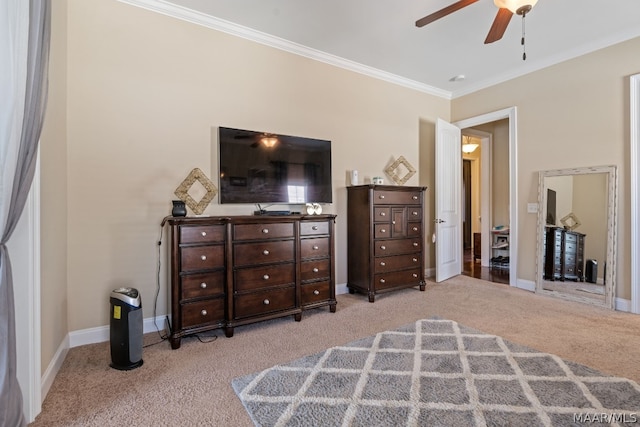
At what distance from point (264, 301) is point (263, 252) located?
0.43m

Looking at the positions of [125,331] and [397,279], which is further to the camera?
[397,279]

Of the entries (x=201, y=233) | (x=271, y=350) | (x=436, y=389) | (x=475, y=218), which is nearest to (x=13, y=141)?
(x=201, y=233)

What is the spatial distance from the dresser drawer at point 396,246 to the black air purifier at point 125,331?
2409 millimetres

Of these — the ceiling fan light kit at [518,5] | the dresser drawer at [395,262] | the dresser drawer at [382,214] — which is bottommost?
the dresser drawer at [395,262]

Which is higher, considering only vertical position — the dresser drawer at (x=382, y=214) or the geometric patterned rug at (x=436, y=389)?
the dresser drawer at (x=382, y=214)

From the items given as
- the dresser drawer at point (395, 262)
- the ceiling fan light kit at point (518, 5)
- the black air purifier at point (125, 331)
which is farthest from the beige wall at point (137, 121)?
the ceiling fan light kit at point (518, 5)

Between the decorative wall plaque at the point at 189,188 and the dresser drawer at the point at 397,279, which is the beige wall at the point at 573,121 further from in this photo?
the decorative wall plaque at the point at 189,188

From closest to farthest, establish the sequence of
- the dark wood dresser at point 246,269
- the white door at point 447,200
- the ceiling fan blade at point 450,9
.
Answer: the ceiling fan blade at point 450,9 → the dark wood dresser at point 246,269 → the white door at point 447,200

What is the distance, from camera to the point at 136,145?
2.68m

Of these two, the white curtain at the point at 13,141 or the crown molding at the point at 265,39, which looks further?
the crown molding at the point at 265,39

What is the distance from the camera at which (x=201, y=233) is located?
2496 millimetres

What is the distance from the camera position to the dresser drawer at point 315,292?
3039 millimetres

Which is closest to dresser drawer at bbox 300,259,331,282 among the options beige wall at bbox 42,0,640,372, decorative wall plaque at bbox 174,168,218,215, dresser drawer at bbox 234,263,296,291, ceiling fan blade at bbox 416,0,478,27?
dresser drawer at bbox 234,263,296,291

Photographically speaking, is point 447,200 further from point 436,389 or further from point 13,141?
point 13,141
